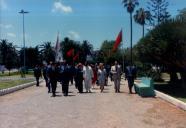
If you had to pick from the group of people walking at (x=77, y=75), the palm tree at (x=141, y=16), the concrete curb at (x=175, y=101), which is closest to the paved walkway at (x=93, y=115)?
the concrete curb at (x=175, y=101)

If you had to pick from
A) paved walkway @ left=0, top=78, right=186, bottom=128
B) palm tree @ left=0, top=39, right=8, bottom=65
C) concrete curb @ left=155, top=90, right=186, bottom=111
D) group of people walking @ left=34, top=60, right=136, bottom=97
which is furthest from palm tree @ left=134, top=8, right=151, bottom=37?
paved walkway @ left=0, top=78, right=186, bottom=128

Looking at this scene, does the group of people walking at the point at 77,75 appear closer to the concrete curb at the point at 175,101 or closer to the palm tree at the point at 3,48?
the concrete curb at the point at 175,101

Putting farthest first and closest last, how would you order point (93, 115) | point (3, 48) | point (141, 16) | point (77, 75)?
point (3, 48), point (141, 16), point (77, 75), point (93, 115)

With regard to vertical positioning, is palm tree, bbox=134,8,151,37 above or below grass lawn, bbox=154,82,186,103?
above

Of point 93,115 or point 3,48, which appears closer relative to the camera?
point 93,115

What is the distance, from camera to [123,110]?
17812mm

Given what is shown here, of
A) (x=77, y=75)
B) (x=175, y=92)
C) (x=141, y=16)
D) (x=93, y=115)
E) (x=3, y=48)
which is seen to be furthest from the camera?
(x=3, y=48)

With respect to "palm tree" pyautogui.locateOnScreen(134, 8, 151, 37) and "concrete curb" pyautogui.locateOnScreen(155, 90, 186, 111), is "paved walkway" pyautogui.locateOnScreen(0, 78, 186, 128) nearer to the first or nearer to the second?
"concrete curb" pyautogui.locateOnScreen(155, 90, 186, 111)

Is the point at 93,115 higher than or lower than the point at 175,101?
lower

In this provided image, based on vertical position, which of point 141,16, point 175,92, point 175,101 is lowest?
point 175,92

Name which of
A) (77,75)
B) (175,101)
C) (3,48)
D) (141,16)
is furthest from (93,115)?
(3,48)

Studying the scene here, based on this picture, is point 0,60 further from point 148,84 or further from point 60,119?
point 60,119

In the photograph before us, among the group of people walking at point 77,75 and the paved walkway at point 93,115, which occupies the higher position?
the group of people walking at point 77,75

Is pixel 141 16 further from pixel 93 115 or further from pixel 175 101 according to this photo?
pixel 93 115
